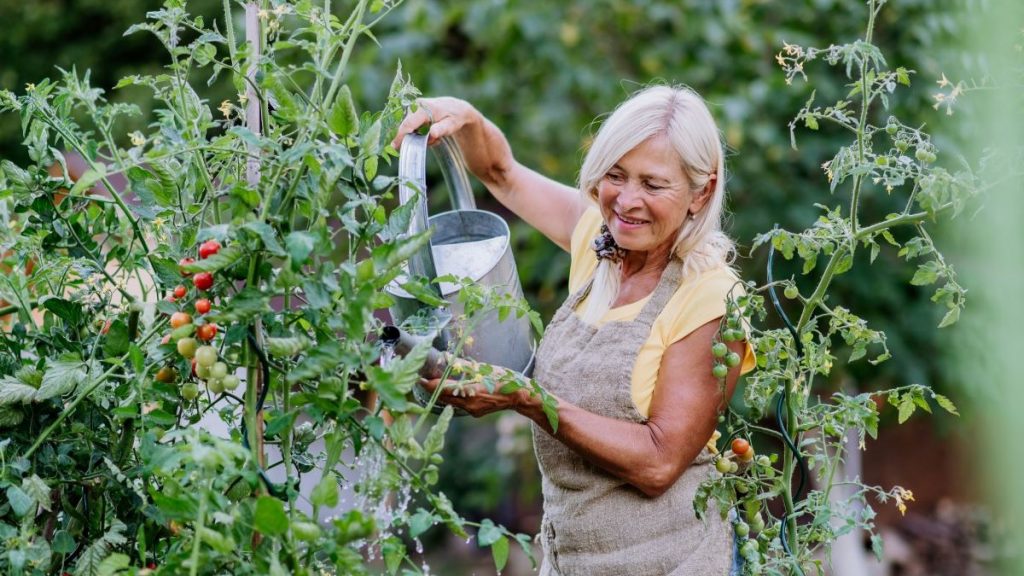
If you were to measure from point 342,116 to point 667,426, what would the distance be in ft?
2.45

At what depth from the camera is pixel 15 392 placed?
140 cm

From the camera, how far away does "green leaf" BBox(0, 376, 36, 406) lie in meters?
1.39

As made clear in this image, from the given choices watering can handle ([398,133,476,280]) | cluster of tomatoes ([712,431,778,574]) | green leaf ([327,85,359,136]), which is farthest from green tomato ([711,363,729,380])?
green leaf ([327,85,359,136])

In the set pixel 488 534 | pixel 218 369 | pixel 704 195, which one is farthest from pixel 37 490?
pixel 704 195

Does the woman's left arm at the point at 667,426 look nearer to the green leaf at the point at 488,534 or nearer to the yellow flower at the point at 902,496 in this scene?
the yellow flower at the point at 902,496

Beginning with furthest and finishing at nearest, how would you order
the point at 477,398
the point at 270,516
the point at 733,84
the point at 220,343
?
the point at 733,84, the point at 477,398, the point at 220,343, the point at 270,516

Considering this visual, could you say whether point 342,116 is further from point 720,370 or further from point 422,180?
point 720,370

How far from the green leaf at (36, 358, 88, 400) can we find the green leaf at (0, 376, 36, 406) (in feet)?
0.07

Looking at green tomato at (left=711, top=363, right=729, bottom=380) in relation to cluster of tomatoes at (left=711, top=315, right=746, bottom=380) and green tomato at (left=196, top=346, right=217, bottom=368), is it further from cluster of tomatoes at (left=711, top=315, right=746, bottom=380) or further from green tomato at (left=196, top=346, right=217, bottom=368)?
green tomato at (left=196, top=346, right=217, bottom=368)

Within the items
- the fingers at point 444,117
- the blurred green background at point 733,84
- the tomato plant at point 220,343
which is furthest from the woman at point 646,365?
the blurred green background at point 733,84

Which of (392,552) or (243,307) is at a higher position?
(243,307)

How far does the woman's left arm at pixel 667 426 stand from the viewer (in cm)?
172

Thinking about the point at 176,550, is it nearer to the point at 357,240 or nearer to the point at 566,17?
the point at 357,240

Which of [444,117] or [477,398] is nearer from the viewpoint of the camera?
[477,398]
